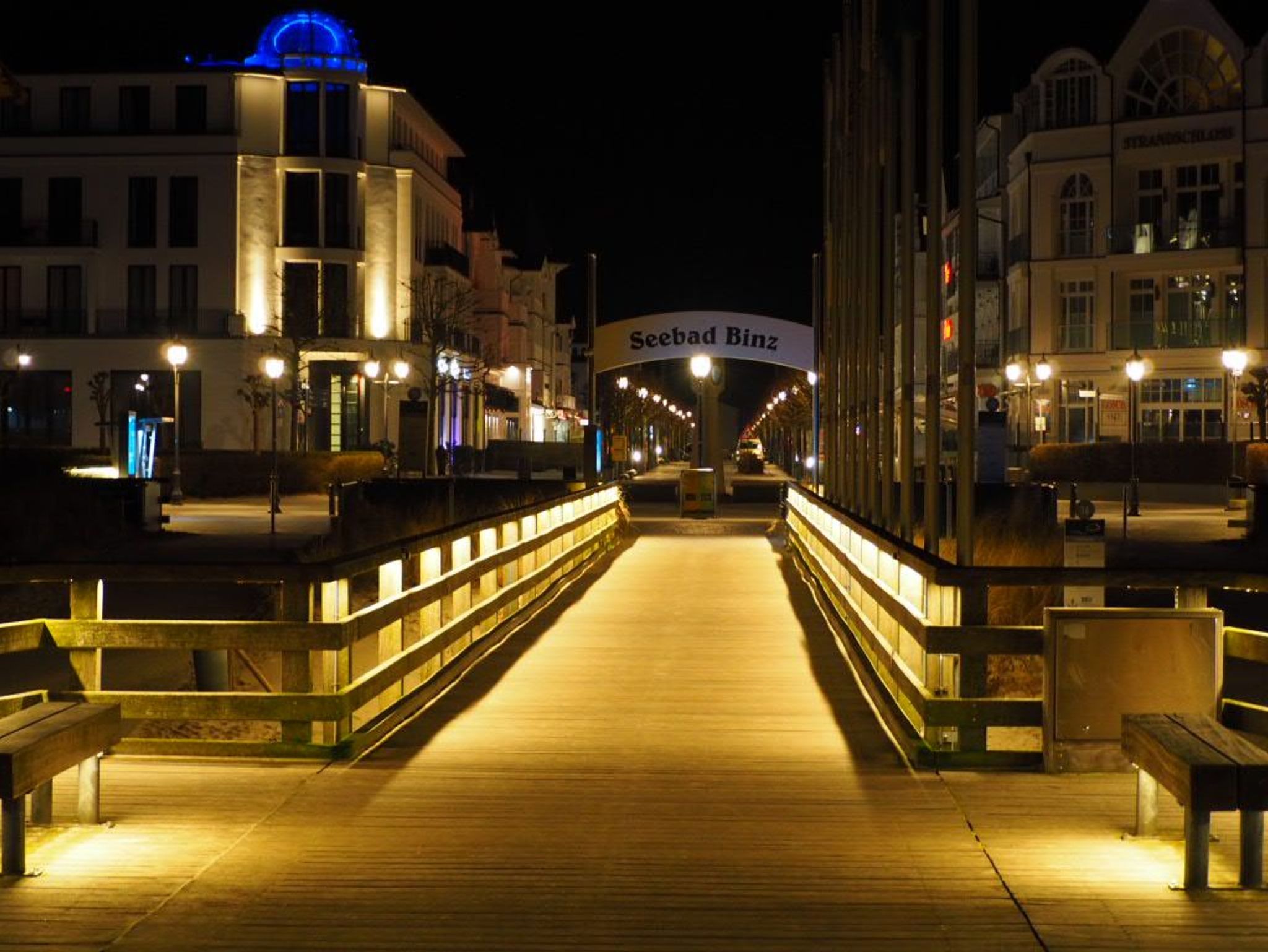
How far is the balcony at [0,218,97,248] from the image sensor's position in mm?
67812

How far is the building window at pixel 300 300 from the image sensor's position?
6669 cm

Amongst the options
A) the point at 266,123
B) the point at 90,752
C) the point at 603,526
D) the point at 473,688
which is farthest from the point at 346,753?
the point at 266,123

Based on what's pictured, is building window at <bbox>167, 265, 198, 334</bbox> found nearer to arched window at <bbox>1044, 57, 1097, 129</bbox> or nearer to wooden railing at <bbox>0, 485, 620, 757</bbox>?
arched window at <bbox>1044, 57, 1097, 129</bbox>

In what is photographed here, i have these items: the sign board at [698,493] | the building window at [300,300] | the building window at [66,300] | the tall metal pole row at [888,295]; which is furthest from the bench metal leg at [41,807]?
the building window at [66,300]

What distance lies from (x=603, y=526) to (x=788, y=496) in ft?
15.4

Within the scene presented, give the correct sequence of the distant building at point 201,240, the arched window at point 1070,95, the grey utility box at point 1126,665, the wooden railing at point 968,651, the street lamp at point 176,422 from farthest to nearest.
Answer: the distant building at point 201,240 → the arched window at point 1070,95 → the street lamp at point 176,422 → the wooden railing at point 968,651 → the grey utility box at point 1126,665

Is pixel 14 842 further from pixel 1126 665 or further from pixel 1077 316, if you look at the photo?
pixel 1077 316

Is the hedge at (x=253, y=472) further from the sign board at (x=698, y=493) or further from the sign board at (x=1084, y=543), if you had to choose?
the sign board at (x=1084, y=543)

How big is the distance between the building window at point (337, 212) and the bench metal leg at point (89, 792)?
6334 cm

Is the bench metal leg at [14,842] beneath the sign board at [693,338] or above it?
beneath

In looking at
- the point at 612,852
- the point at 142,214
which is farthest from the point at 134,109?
the point at 612,852

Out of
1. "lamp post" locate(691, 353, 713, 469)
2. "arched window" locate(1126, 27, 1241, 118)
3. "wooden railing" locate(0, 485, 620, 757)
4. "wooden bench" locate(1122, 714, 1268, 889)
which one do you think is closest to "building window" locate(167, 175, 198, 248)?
"lamp post" locate(691, 353, 713, 469)

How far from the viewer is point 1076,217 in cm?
6575

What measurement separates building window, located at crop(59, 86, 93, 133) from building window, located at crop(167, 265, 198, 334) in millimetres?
6656
